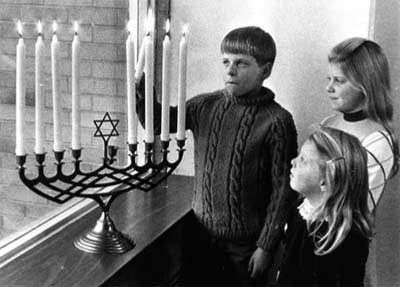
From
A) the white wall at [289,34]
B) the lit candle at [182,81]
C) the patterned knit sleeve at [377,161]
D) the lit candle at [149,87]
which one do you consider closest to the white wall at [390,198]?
the white wall at [289,34]

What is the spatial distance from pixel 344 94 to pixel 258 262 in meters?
0.53

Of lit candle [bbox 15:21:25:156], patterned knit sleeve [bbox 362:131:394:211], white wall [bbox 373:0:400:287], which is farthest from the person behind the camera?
white wall [bbox 373:0:400:287]

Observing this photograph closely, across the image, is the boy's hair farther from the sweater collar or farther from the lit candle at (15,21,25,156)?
the lit candle at (15,21,25,156)

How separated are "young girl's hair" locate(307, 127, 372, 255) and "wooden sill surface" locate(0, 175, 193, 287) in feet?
1.47

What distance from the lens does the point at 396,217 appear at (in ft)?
6.71

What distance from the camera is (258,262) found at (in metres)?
1.69

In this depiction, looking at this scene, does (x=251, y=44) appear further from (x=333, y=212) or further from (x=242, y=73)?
(x=333, y=212)

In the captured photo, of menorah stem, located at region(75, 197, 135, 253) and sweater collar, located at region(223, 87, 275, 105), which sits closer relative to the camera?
menorah stem, located at region(75, 197, 135, 253)

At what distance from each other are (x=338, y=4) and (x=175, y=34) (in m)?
0.57

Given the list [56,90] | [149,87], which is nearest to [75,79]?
[56,90]

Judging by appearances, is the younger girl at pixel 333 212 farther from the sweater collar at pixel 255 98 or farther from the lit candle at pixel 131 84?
the lit candle at pixel 131 84

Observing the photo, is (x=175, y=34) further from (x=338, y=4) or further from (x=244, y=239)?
(x=244, y=239)

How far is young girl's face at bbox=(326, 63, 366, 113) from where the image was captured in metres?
1.66

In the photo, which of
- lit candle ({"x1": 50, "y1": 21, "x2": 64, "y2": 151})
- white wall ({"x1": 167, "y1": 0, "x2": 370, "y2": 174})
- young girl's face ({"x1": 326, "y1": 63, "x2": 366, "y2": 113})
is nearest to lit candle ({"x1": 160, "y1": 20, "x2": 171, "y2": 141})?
lit candle ({"x1": 50, "y1": 21, "x2": 64, "y2": 151})
